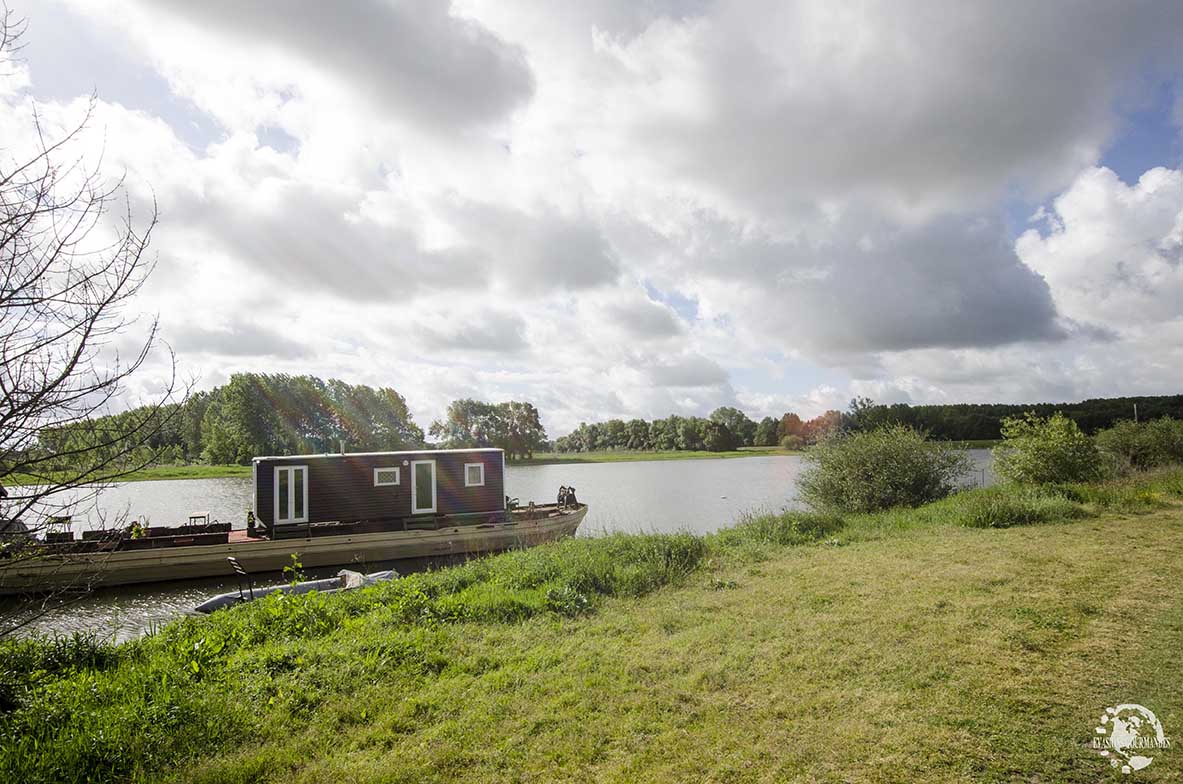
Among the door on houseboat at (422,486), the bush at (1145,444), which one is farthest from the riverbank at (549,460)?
the door on houseboat at (422,486)

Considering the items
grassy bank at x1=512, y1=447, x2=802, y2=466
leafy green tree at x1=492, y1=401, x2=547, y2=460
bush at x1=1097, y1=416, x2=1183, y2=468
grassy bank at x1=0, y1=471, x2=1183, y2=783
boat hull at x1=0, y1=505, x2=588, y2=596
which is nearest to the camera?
grassy bank at x1=0, y1=471, x2=1183, y2=783

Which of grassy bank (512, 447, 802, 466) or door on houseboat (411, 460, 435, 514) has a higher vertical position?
door on houseboat (411, 460, 435, 514)

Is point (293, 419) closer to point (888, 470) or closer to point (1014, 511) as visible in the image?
point (888, 470)

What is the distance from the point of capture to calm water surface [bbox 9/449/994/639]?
15219 millimetres

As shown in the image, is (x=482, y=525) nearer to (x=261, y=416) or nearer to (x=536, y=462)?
(x=261, y=416)

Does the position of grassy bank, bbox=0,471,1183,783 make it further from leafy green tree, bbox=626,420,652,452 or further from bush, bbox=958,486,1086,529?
leafy green tree, bbox=626,420,652,452

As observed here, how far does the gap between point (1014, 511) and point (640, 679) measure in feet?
40.0

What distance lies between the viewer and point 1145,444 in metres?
24.3

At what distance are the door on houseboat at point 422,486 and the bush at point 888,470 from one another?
13.8 metres

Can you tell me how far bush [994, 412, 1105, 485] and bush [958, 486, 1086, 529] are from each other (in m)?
3.40

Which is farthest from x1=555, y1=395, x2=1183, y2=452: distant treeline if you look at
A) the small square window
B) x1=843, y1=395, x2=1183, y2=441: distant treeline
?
the small square window

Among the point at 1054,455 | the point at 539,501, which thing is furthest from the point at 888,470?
the point at 539,501

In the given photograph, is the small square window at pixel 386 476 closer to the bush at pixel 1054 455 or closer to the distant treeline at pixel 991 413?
the bush at pixel 1054 455

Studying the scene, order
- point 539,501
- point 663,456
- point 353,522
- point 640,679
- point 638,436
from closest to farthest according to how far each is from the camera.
A: point 640,679, point 353,522, point 539,501, point 663,456, point 638,436
